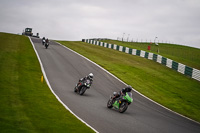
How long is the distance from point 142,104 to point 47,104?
6928 mm

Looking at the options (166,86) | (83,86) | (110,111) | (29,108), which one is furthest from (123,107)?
(166,86)

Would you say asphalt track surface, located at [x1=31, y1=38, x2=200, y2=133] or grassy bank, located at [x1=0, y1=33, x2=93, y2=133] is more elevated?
grassy bank, located at [x1=0, y1=33, x2=93, y2=133]

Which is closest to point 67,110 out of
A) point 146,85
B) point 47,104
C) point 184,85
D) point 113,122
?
point 47,104

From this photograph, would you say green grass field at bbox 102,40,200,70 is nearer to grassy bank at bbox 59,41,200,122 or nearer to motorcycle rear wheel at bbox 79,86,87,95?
grassy bank at bbox 59,41,200,122

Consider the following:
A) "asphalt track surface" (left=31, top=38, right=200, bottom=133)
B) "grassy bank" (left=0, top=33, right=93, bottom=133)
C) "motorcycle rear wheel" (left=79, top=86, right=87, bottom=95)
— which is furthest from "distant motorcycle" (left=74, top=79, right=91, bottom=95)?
"grassy bank" (left=0, top=33, right=93, bottom=133)

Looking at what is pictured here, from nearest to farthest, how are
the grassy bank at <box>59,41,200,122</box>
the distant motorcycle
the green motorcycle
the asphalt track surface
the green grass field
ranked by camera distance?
the asphalt track surface
the green motorcycle
the distant motorcycle
the grassy bank at <box>59,41,200,122</box>
the green grass field

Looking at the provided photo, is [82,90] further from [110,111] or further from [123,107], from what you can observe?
[123,107]

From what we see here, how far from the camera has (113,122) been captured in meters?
12.7

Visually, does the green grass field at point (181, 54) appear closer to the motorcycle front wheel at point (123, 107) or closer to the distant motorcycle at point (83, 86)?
the distant motorcycle at point (83, 86)

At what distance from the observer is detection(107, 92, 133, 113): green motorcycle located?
1483 cm

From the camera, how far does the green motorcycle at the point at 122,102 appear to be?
14828 mm

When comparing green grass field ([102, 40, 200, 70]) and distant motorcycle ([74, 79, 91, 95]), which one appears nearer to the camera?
distant motorcycle ([74, 79, 91, 95])

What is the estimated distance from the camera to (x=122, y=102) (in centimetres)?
1520

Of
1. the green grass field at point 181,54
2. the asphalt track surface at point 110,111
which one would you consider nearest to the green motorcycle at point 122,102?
the asphalt track surface at point 110,111
